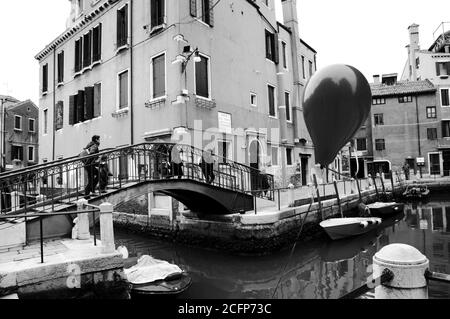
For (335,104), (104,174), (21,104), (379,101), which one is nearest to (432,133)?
(379,101)

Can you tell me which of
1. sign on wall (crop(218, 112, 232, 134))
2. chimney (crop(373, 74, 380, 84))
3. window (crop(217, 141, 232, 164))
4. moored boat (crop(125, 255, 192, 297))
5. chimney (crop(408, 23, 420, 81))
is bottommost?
moored boat (crop(125, 255, 192, 297))

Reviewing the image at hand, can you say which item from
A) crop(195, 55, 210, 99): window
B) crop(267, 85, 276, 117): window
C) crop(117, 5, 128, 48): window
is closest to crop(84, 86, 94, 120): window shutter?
crop(117, 5, 128, 48): window

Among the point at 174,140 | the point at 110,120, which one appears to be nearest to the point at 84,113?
the point at 110,120

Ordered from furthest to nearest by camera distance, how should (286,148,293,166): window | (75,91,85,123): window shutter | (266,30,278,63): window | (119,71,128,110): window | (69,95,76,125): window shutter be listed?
(286,148,293,166): window → (266,30,278,63): window → (69,95,76,125): window shutter → (75,91,85,123): window shutter → (119,71,128,110): window

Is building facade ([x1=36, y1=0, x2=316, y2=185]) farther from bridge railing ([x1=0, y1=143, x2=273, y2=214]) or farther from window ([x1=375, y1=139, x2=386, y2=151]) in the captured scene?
window ([x1=375, y1=139, x2=386, y2=151])

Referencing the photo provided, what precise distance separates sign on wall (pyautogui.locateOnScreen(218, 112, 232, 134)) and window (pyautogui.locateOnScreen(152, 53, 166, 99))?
2438mm

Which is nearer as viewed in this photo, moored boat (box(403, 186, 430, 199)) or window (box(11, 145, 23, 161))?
moored boat (box(403, 186, 430, 199))

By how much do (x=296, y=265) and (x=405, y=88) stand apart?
29.5 metres

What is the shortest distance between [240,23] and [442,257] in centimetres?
1197

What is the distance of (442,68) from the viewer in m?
31.2

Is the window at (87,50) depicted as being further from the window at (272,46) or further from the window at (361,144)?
A: the window at (361,144)

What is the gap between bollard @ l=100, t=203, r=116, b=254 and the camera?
4977 millimetres

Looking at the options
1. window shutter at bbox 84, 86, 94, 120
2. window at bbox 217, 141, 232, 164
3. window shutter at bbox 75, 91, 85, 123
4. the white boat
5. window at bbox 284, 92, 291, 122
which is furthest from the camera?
window at bbox 284, 92, 291, 122

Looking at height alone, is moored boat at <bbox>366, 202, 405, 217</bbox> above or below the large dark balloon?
below
